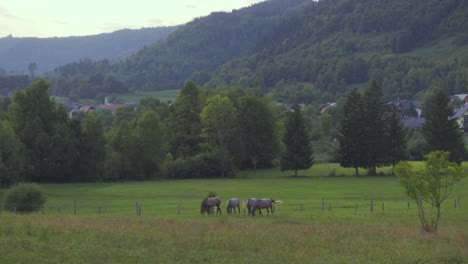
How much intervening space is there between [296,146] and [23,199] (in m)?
48.8

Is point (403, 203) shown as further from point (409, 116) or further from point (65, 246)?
point (409, 116)

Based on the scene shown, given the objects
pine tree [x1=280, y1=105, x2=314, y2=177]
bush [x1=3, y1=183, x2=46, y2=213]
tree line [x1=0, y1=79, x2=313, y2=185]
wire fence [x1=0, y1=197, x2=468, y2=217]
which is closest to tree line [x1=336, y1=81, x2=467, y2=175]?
pine tree [x1=280, y1=105, x2=314, y2=177]

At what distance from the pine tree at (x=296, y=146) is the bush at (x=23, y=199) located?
4720 centimetres

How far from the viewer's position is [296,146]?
89.8 meters

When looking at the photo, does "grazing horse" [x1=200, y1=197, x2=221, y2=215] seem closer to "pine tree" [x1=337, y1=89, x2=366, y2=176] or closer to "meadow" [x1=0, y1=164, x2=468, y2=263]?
"meadow" [x1=0, y1=164, x2=468, y2=263]

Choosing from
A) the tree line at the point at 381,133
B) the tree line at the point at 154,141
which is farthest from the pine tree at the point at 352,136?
the tree line at the point at 154,141

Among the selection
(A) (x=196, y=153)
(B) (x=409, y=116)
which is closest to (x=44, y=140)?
(A) (x=196, y=153)

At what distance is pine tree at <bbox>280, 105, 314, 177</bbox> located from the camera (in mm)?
89688

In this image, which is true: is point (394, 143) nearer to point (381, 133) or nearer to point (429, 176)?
point (381, 133)

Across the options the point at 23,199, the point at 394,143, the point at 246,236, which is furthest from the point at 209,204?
the point at 394,143

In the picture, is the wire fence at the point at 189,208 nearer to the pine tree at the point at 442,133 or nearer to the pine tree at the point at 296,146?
the pine tree at the point at 442,133

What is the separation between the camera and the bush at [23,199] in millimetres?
47906

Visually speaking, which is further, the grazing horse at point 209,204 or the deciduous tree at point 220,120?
the deciduous tree at point 220,120

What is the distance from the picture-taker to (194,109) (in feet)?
340
